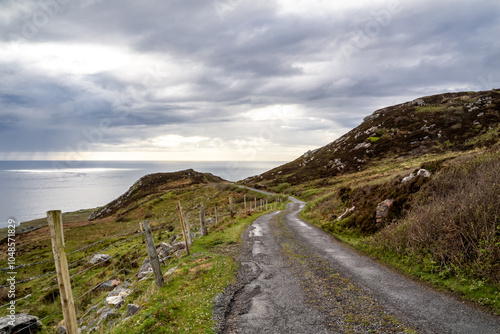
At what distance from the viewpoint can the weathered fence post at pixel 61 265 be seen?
5.60m

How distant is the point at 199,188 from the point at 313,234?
6996 cm

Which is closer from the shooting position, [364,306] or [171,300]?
[364,306]

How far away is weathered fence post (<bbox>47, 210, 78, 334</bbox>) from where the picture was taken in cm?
560

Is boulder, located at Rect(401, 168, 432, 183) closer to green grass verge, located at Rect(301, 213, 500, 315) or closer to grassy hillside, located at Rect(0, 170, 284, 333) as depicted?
green grass verge, located at Rect(301, 213, 500, 315)

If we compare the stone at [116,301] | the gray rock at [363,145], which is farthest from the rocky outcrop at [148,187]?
the stone at [116,301]

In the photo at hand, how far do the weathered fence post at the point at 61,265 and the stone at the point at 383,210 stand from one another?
1628 centimetres

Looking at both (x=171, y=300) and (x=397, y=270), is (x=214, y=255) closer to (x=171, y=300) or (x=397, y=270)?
(x=171, y=300)

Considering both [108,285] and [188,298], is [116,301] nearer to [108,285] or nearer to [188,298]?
[108,285]

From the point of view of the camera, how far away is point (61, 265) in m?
5.73

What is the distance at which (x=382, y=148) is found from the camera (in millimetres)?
82062

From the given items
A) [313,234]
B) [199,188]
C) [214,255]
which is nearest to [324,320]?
[214,255]

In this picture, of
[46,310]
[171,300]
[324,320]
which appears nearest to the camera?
[324,320]

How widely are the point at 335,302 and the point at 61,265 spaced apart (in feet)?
25.4

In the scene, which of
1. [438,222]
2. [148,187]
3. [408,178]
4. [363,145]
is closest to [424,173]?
[408,178]
